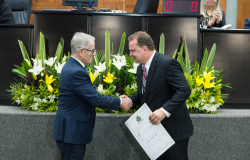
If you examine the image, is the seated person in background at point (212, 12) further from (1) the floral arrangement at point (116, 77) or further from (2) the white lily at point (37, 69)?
(2) the white lily at point (37, 69)

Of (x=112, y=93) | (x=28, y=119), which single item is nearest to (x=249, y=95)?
(x=112, y=93)

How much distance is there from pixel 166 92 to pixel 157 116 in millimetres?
168

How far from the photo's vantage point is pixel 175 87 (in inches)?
53.0

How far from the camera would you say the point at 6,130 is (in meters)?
1.96

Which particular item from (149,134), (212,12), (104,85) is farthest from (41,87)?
(212,12)

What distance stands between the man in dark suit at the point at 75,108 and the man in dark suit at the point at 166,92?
12.5 inches

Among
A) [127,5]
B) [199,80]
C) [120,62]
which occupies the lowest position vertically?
[199,80]

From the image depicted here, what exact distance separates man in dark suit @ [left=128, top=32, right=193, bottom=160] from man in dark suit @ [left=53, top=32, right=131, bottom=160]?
318 mm

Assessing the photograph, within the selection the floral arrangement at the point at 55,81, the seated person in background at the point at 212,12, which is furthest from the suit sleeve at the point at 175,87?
the seated person in background at the point at 212,12

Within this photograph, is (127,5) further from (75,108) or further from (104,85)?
(75,108)

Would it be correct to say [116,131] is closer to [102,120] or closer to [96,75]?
[102,120]

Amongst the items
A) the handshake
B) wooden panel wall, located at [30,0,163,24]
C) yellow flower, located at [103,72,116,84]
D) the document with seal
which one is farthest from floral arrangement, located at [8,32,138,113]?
wooden panel wall, located at [30,0,163,24]

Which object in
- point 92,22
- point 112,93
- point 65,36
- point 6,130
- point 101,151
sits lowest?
point 101,151

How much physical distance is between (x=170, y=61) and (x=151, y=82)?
0.56ft
